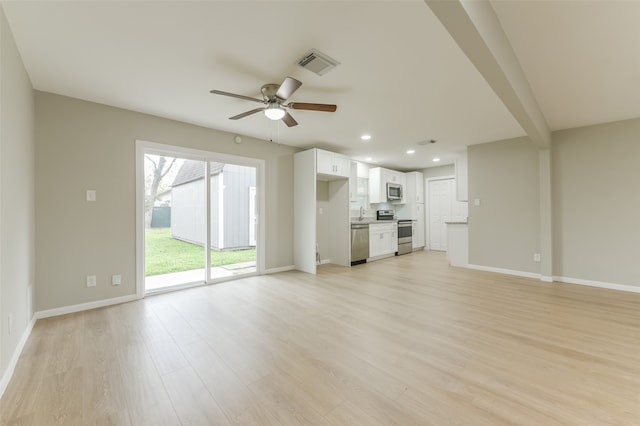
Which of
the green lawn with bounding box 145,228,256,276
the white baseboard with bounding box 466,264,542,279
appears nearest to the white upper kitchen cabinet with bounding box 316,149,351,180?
the green lawn with bounding box 145,228,256,276

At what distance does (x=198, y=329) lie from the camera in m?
2.55

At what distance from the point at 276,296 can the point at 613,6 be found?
405 cm

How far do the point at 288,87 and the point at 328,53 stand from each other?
1.46 ft

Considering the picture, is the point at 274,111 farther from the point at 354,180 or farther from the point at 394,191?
the point at 394,191

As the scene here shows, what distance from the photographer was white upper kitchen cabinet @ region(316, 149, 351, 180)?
4.98m

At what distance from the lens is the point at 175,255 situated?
15.1 feet

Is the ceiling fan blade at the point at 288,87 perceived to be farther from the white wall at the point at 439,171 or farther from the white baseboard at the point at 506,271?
the white wall at the point at 439,171

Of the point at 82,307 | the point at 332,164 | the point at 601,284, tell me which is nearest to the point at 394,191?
the point at 332,164

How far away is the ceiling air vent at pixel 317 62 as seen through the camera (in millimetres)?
2189

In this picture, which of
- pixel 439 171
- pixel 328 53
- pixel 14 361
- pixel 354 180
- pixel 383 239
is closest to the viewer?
pixel 14 361

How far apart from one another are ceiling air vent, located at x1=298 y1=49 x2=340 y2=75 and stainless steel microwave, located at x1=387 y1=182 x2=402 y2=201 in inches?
199

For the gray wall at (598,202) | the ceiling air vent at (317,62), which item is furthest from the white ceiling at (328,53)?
the gray wall at (598,202)

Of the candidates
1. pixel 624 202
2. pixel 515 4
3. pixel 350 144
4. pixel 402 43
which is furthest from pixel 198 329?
pixel 624 202

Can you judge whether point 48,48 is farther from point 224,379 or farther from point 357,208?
point 357,208
